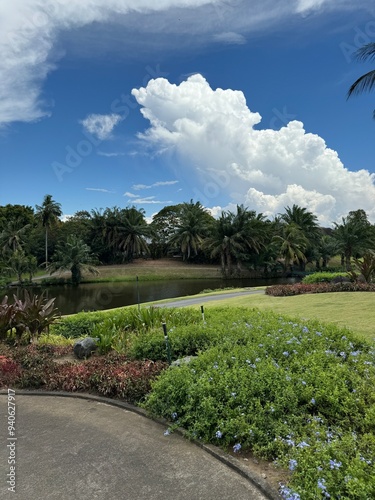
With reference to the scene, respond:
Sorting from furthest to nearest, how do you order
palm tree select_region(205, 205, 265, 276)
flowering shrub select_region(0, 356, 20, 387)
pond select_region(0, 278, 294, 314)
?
palm tree select_region(205, 205, 265, 276) → pond select_region(0, 278, 294, 314) → flowering shrub select_region(0, 356, 20, 387)

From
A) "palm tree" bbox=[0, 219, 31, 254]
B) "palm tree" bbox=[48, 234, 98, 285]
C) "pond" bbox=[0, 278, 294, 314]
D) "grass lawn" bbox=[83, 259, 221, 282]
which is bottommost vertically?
"pond" bbox=[0, 278, 294, 314]

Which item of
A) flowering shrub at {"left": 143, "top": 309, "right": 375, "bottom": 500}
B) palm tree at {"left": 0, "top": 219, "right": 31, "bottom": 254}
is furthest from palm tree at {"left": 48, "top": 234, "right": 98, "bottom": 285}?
flowering shrub at {"left": 143, "top": 309, "right": 375, "bottom": 500}

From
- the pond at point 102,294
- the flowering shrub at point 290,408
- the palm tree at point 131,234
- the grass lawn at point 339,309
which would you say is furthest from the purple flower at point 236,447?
the palm tree at point 131,234

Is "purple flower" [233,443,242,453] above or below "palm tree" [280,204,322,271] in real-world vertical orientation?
below

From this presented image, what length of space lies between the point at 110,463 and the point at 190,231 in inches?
2178

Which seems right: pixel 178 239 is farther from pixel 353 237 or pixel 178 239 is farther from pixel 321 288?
pixel 321 288

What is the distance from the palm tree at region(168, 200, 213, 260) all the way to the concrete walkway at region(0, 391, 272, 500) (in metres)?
52.6

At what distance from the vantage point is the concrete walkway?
10.1 ft

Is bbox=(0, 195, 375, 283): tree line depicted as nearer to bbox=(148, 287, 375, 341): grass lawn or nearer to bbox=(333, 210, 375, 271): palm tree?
bbox=(333, 210, 375, 271): palm tree

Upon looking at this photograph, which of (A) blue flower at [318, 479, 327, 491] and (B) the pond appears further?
(B) the pond

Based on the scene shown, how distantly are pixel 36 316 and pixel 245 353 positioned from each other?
18.3 ft

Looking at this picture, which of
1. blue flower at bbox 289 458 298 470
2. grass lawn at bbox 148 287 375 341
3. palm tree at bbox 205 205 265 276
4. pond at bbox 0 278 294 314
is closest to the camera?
blue flower at bbox 289 458 298 470

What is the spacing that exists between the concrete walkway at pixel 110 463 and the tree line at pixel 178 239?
39199mm

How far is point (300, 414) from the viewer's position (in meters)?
3.92
